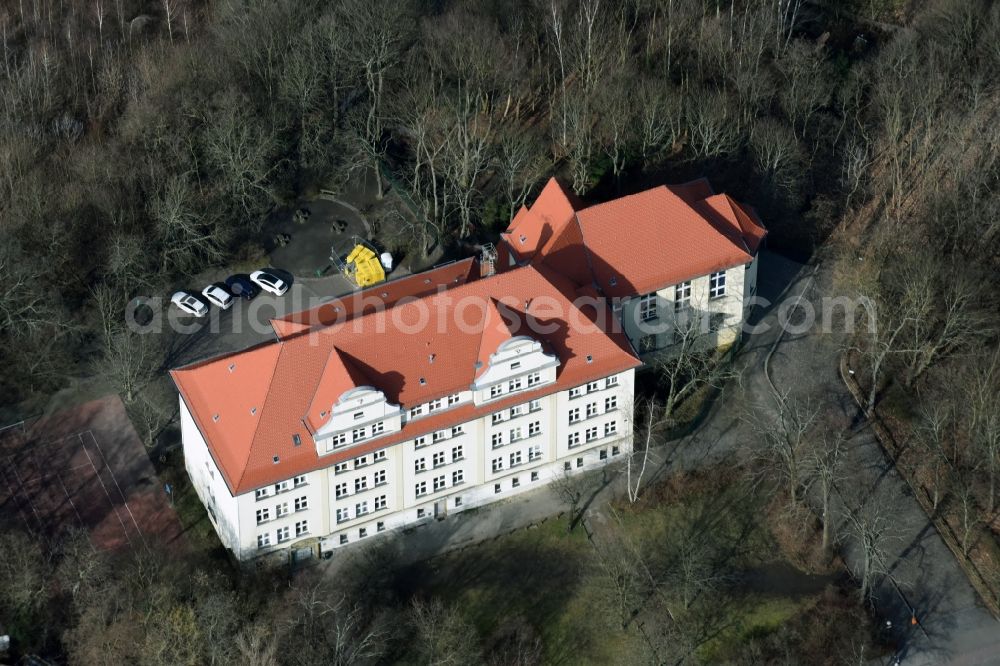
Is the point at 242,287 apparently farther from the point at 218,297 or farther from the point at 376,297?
the point at 376,297

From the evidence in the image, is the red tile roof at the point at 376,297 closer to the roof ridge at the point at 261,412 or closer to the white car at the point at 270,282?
the roof ridge at the point at 261,412

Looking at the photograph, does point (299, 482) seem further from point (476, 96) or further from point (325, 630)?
point (476, 96)

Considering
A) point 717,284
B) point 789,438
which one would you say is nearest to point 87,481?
point 717,284

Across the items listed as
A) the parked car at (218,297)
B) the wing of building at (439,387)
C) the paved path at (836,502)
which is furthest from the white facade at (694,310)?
the parked car at (218,297)

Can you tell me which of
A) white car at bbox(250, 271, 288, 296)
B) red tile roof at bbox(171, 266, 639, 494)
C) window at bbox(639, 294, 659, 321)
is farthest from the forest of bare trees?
red tile roof at bbox(171, 266, 639, 494)

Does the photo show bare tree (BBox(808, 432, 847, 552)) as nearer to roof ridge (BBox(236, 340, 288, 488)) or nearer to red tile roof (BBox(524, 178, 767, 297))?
red tile roof (BBox(524, 178, 767, 297))

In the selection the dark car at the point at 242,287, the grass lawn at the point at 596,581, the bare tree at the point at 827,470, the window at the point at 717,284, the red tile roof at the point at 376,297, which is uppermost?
the red tile roof at the point at 376,297

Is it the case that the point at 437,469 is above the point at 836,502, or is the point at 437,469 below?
above
